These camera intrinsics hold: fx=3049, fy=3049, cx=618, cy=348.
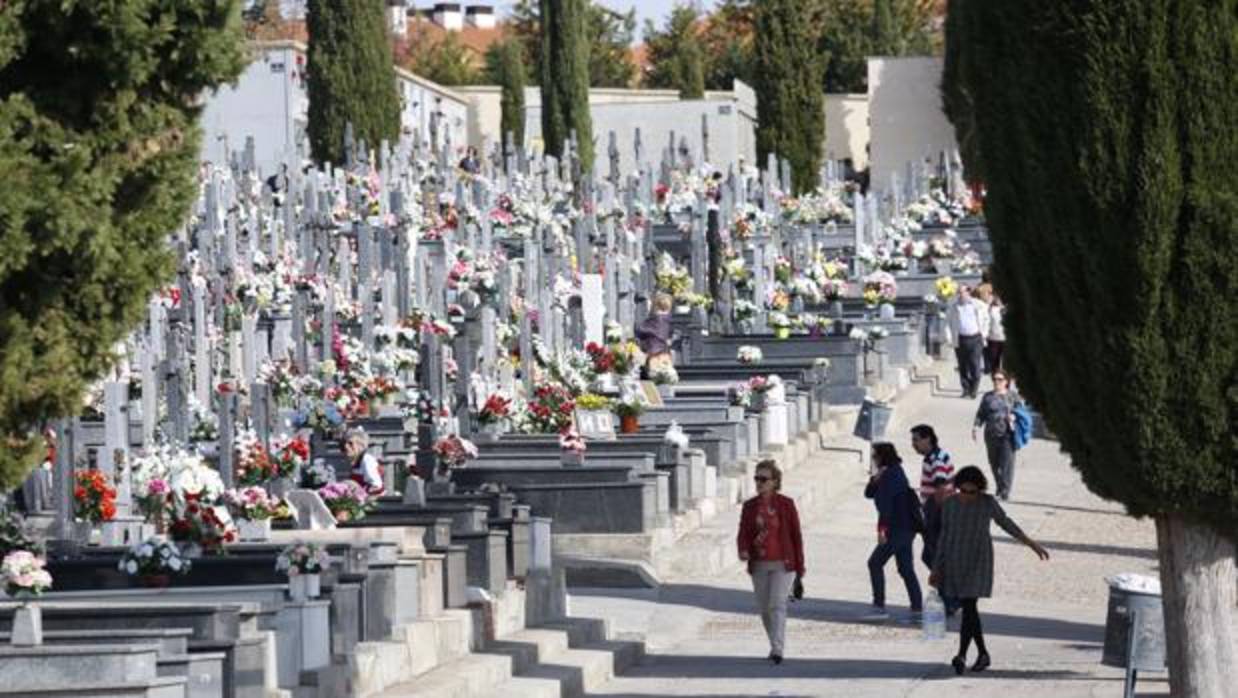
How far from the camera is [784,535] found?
62.2 ft

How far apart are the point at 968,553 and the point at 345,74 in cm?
3104

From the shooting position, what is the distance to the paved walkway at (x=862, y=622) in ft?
59.8

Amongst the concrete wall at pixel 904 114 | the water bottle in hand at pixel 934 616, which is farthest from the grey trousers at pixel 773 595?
the concrete wall at pixel 904 114

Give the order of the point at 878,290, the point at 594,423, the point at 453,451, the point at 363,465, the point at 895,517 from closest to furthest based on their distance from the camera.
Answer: the point at 363,465 < the point at 895,517 < the point at 453,451 < the point at 594,423 < the point at 878,290

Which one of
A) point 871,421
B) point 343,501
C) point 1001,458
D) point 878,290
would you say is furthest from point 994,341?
point 343,501

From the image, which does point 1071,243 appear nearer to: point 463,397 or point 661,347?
point 463,397

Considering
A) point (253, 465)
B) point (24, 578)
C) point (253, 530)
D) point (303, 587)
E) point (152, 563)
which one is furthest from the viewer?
point (253, 465)

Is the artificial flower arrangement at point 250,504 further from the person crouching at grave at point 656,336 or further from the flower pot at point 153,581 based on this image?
the person crouching at grave at point 656,336

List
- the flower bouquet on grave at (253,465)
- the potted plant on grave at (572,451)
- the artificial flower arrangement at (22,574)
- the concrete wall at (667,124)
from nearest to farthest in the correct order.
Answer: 1. the artificial flower arrangement at (22,574)
2. the flower bouquet on grave at (253,465)
3. the potted plant on grave at (572,451)
4. the concrete wall at (667,124)

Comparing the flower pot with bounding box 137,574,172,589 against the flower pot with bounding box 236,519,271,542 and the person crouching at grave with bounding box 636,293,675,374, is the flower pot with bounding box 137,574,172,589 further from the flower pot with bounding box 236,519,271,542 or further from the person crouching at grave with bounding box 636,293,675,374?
the person crouching at grave with bounding box 636,293,675,374

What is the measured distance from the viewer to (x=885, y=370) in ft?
116

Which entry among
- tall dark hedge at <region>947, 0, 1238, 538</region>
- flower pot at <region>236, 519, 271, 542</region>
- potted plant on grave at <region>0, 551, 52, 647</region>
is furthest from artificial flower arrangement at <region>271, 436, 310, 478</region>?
tall dark hedge at <region>947, 0, 1238, 538</region>

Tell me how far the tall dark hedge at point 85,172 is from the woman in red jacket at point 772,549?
9.52m

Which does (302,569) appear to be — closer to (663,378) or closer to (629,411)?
(629,411)
